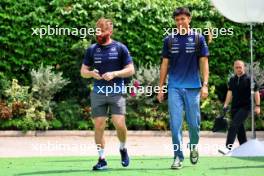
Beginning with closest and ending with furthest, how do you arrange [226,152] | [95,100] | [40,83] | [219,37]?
1. [95,100]
2. [226,152]
3. [40,83]
4. [219,37]

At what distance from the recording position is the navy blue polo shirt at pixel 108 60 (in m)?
8.83

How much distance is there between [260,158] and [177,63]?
226 centimetres

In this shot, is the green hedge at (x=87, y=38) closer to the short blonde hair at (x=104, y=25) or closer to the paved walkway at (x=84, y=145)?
the paved walkway at (x=84, y=145)

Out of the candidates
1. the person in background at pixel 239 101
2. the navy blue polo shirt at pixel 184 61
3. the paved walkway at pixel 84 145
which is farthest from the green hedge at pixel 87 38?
the navy blue polo shirt at pixel 184 61

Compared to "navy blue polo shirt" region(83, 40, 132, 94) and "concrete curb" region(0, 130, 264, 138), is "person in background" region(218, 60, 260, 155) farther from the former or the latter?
"concrete curb" region(0, 130, 264, 138)

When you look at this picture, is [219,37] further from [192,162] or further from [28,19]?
[192,162]

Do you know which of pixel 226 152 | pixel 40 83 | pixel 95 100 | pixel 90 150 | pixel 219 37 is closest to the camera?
pixel 95 100

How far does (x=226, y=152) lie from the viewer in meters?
11.1

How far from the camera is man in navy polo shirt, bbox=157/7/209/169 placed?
894cm

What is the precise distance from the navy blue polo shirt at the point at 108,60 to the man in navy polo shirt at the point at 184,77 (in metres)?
0.54

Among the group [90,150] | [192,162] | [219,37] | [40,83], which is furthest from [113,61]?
[219,37]

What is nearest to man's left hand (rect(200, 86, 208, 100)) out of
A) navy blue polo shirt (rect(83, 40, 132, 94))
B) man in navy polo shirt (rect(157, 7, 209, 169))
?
man in navy polo shirt (rect(157, 7, 209, 169))

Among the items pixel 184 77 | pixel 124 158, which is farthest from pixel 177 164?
pixel 184 77

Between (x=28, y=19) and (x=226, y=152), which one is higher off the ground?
(x=28, y=19)
